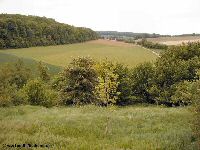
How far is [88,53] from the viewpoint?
384ft

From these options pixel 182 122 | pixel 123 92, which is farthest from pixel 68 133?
pixel 123 92

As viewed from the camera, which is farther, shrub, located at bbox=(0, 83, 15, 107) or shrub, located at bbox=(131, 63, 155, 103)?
shrub, located at bbox=(131, 63, 155, 103)

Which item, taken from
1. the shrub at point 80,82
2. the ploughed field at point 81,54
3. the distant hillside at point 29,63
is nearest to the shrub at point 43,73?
the distant hillside at point 29,63

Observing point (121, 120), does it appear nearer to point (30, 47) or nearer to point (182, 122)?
point (182, 122)

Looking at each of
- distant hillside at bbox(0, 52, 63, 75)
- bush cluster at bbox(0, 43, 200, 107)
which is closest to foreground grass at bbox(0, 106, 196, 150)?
bush cluster at bbox(0, 43, 200, 107)

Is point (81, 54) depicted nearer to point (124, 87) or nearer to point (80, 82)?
point (124, 87)

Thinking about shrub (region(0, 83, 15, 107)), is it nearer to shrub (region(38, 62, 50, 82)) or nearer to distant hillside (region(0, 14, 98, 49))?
shrub (region(38, 62, 50, 82))

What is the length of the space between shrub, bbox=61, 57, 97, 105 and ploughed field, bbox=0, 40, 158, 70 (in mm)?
42481

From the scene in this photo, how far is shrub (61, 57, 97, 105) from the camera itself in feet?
173

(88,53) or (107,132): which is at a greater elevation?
(107,132)

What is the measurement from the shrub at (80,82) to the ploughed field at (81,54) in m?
42.5

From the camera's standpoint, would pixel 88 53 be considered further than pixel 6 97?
Yes

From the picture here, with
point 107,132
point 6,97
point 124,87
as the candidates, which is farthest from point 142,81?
point 107,132

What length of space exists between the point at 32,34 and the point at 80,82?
273 ft
